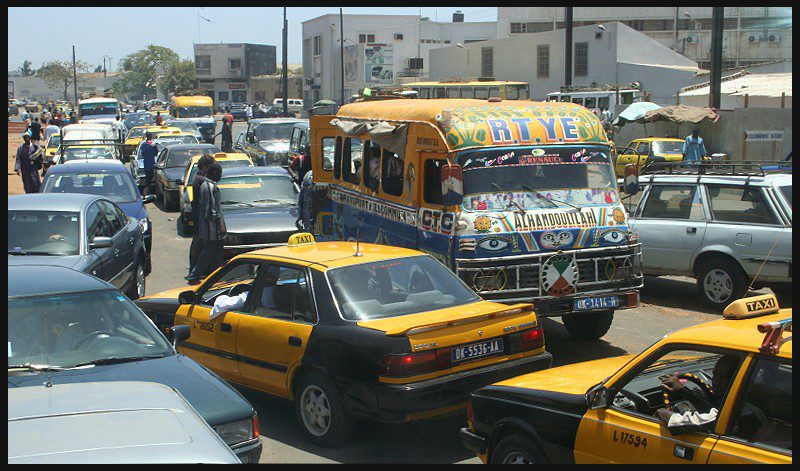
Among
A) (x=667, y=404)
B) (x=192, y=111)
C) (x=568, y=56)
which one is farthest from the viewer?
(x=192, y=111)

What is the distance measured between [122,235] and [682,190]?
24.2ft

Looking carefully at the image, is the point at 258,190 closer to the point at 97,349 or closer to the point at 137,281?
the point at 137,281

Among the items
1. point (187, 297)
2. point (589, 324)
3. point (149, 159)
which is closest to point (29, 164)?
point (149, 159)

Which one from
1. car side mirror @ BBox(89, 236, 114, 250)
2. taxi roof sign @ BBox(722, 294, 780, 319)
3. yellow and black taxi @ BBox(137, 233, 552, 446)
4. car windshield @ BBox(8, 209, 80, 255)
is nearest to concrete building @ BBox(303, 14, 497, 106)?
car windshield @ BBox(8, 209, 80, 255)

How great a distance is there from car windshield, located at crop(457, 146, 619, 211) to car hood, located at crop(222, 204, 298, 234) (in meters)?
5.08

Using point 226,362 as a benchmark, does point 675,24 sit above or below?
above

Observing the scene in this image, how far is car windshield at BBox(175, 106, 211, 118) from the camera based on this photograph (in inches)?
2043

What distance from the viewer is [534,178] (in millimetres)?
9680

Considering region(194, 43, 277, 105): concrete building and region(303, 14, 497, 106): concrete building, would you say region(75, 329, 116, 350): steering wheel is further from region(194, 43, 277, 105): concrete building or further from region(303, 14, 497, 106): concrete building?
region(194, 43, 277, 105): concrete building

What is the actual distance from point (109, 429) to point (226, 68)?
123302mm

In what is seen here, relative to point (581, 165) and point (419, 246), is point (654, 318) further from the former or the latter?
point (419, 246)

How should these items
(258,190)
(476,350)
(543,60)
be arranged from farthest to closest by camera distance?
(543,60) < (258,190) < (476,350)

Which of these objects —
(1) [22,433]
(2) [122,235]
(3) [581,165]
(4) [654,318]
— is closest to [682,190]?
(4) [654,318]

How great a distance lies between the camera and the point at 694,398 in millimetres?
5012
